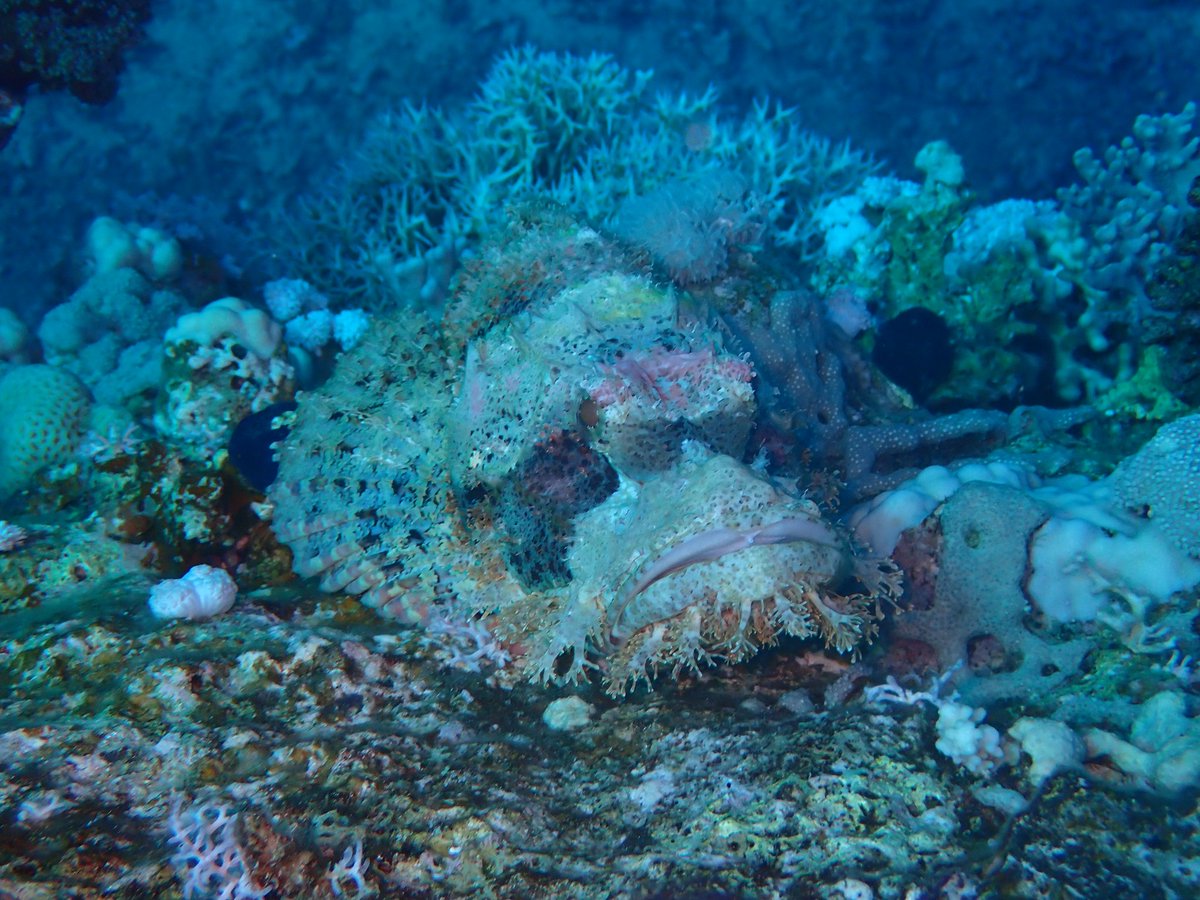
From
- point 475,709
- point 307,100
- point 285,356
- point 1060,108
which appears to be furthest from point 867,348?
point 307,100

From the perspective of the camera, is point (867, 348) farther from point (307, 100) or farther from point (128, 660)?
point (307, 100)

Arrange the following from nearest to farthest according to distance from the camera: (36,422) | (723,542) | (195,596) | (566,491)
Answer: (723,542) < (566,491) < (195,596) < (36,422)

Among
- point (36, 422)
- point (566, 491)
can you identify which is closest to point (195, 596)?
point (566, 491)

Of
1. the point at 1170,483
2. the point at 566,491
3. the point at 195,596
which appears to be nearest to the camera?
the point at 566,491

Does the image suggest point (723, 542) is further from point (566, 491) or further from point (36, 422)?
point (36, 422)

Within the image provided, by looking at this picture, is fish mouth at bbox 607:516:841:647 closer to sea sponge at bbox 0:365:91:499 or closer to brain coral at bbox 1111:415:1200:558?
brain coral at bbox 1111:415:1200:558

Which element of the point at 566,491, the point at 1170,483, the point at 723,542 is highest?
the point at 566,491

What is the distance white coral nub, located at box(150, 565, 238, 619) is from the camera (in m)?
3.86

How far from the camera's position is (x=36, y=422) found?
6.08 m

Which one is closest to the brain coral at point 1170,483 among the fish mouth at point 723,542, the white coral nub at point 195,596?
the fish mouth at point 723,542

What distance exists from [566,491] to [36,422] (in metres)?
5.44

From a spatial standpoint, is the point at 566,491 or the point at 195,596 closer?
the point at 566,491

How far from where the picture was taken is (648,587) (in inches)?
117

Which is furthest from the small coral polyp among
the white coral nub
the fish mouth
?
the white coral nub
